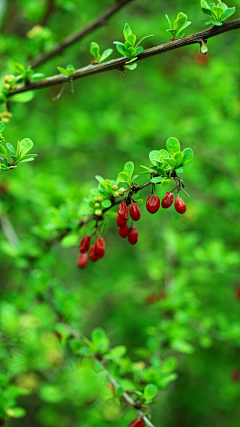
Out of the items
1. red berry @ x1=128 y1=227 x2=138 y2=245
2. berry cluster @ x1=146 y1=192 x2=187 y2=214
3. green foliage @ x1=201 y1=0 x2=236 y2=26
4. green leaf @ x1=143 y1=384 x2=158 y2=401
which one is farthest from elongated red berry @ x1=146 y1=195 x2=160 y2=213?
green leaf @ x1=143 y1=384 x2=158 y2=401

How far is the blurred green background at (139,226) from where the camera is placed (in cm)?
188

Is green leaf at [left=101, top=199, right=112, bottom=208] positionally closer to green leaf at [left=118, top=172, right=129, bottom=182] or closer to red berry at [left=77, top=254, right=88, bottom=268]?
green leaf at [left=118, top=172, right=129, bottom=182]

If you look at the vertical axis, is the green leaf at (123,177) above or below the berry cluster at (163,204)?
above

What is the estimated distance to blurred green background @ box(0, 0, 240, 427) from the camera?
1.88 meters

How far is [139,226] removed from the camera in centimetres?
362

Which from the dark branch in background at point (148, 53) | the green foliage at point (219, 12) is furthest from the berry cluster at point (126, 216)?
the green foliage at point (219, 12)

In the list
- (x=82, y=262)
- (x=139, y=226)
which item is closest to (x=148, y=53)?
(x=82, y=262)

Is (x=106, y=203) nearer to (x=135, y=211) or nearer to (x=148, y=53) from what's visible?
(x=135, y=211)

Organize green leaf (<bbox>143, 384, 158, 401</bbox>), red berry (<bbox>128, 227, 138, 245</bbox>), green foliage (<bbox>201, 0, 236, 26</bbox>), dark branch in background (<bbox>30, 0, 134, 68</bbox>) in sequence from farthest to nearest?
dark branch in background (<bbox>30, 0, 134, 68</bbox>)
green leaf (<bbox>143, 384, 158, 401</bbox>)
red berry (<bbox>128, 227, 138, 245</bbox>)
green foliage (<bbox>201, 0, 236, 26</bbox>)

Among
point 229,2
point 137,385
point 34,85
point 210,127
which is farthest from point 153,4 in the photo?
point 137,385

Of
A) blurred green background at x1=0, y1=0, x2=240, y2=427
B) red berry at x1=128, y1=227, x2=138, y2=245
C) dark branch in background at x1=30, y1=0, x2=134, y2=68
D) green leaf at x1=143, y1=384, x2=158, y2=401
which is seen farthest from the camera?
blurred green background at x1=0, y1=0, x2=240, y2=427

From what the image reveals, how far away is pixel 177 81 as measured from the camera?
12.5 ft

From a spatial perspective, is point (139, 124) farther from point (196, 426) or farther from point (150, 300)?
point (196, 426)

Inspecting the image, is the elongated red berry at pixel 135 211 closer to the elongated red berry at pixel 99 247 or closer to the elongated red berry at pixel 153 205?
the elongated red berry at pixel 153 205
